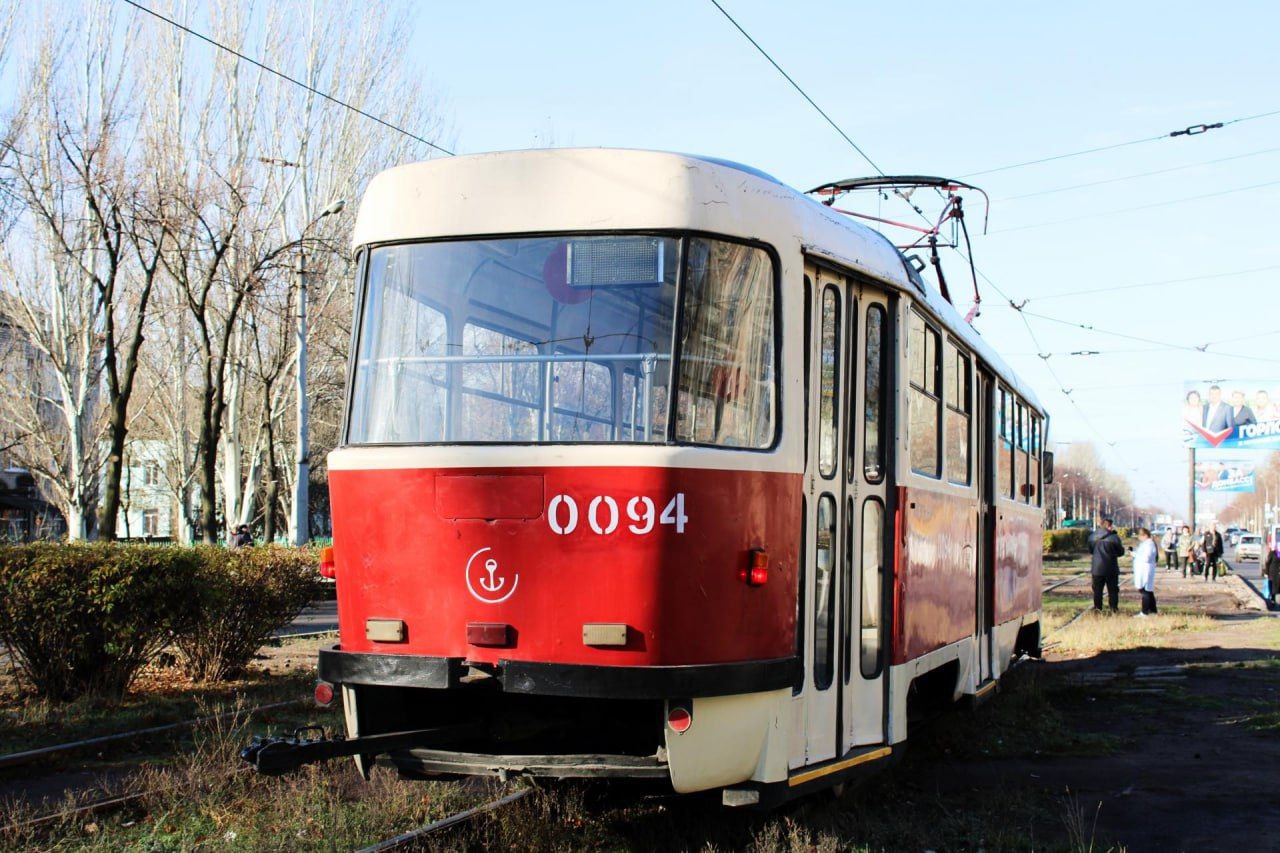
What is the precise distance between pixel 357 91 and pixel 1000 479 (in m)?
28.8

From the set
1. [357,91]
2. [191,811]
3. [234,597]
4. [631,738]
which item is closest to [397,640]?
→ [631,738]

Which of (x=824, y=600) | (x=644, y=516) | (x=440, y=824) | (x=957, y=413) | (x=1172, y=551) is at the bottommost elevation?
(x=440, y=824)

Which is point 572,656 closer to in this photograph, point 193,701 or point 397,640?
point 397,640

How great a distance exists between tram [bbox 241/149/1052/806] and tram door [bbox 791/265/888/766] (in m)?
0.02

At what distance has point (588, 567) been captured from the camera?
520 centimetres

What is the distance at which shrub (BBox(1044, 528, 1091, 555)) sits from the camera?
56.5m

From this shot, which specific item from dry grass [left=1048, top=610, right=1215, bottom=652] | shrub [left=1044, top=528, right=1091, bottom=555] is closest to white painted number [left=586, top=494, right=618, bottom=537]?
dry grass [left=1048, top=610, right=1215, bottom=652]

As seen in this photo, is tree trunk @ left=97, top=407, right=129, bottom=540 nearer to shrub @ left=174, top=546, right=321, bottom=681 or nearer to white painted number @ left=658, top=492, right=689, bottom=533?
shrub @ left=174, top=546, right=321, bottom=681

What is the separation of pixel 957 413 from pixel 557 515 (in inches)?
152

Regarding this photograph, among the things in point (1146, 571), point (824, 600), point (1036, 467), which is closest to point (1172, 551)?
point (1146, 571)

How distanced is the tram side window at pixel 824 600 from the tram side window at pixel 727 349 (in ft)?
2.12

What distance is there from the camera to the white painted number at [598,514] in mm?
5195

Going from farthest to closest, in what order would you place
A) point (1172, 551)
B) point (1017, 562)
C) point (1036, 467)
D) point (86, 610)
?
point (1172, 551), point (1036, 467), point (1017, 562), point (86, 610)

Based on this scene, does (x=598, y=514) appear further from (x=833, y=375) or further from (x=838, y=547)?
(x=833, y=375)
